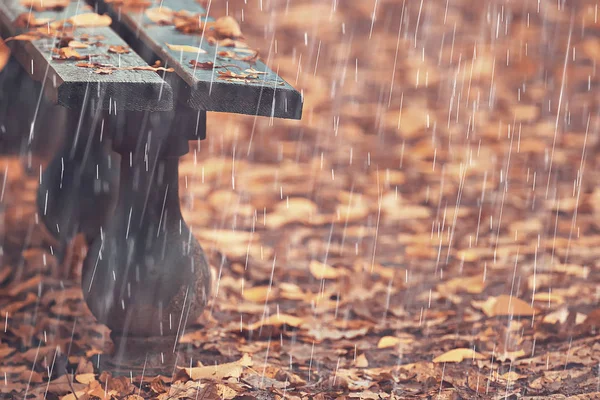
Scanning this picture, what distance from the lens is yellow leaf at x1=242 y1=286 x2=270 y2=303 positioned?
3484mm

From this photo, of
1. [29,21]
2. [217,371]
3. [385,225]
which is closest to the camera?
[217,371]

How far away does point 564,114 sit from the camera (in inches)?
215

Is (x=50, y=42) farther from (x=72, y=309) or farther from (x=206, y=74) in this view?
(x=72, y=309)

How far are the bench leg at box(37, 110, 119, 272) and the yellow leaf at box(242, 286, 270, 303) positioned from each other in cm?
67

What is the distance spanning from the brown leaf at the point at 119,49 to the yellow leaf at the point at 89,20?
28cm

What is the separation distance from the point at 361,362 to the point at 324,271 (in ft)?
2.98

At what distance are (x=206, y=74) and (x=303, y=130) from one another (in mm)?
3168

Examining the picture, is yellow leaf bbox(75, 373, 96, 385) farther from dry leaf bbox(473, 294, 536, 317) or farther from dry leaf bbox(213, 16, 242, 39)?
dry leaf bbox(473, 294, 536, 317)

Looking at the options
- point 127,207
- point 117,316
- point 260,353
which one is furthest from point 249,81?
point 260,353

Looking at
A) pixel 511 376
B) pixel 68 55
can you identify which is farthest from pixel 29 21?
pixel 511 376

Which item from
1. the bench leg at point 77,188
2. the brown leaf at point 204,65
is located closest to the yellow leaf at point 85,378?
the bench leg at point 77,188

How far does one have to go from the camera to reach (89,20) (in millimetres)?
2785

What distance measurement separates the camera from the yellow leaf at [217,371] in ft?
8.62

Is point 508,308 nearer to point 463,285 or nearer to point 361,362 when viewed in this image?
point 463,285
